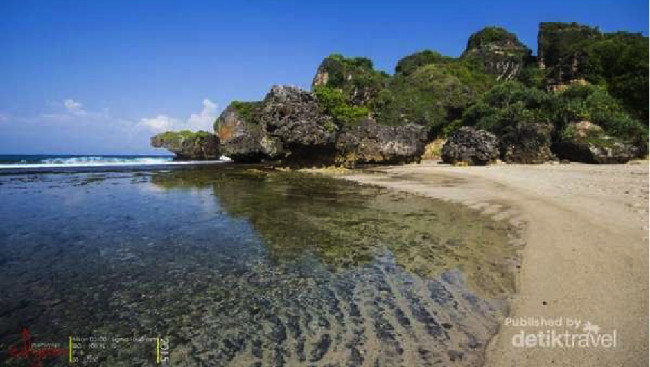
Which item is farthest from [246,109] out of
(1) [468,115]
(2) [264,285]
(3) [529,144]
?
(2) [264,285]

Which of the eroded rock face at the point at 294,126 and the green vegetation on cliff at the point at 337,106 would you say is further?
the green vegetation on cliff at the point at 337,106

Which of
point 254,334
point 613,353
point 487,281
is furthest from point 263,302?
point 613,353

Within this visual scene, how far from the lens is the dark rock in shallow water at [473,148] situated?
2795 centimetres

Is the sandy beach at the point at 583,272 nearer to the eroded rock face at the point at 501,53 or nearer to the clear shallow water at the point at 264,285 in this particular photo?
the clear shallow water at the point at 264,285

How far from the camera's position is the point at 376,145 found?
108ft

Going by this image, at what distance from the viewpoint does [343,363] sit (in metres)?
3.30

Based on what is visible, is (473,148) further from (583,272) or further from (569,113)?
(583,272)

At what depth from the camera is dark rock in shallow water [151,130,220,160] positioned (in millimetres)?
64062

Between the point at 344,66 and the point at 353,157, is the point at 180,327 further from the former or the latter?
the point at 344,66

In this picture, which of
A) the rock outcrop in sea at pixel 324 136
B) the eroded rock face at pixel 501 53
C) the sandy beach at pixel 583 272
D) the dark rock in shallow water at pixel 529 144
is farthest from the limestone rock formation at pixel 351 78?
the sandy beach at pixel 583 272

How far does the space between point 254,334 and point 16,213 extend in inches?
448

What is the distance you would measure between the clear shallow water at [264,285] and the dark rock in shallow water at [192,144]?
184ft
